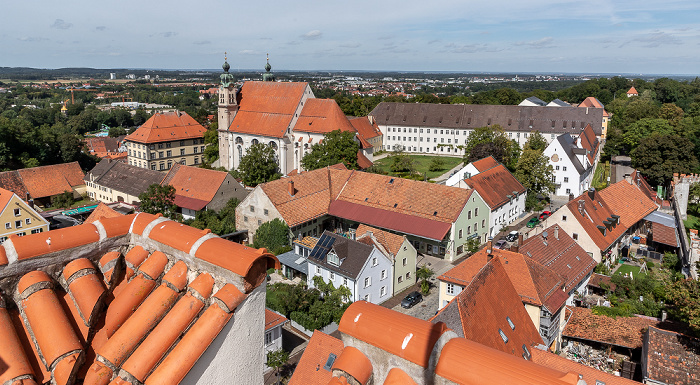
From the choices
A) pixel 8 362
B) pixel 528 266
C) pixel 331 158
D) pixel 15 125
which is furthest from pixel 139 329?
pixel 15 125

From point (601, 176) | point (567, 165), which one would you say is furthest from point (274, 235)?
point (601, 176)

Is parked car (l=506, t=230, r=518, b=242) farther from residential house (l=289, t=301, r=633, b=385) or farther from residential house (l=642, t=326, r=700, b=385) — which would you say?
residential house (l=289, t=301, r=633, b=385)

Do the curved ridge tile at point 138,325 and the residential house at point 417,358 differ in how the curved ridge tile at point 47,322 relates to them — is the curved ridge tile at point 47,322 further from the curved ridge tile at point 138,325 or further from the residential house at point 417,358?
the residential house at point 417,358

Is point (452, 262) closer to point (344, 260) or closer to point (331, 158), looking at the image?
point (344, 260)

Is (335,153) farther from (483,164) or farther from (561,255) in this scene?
(561,255)

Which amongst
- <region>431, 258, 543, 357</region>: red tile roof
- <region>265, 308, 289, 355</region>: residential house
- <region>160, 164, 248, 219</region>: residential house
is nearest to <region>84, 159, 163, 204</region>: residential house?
<region>160, 164, 248, 219</region>: residential house

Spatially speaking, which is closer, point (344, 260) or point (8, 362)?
point (8, 362)

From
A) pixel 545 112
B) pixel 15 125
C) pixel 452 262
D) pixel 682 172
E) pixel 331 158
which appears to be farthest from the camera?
pixel 545 112
